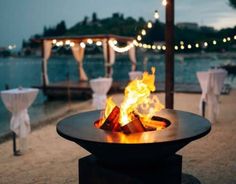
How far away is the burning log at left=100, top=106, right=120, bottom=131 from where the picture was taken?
4.22 meters

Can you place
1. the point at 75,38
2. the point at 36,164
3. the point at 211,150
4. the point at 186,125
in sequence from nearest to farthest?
the point at 186,125 → the point at 36,164 → the point at 211,150 → the point at 75,38

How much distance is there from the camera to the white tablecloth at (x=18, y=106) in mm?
6900

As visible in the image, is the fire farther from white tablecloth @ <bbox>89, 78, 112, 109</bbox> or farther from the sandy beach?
white tablecloth @ <bbox>89, 78, 112, 109</bbox>

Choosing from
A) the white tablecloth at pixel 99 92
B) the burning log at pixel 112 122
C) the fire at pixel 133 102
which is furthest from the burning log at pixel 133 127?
the white tablecloth at pixel 99 92

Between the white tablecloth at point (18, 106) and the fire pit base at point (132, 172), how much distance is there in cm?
322

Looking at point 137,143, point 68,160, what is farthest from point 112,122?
point 68,160

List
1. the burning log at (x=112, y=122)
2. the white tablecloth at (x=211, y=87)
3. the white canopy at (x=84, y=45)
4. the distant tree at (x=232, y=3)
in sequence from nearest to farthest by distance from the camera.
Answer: the burning log at (x=112, y=122)
the white tablecloth at (x=211, y=87)
the white canopy at (x=84, y=45)
the distant tree at (x=232, y=3)

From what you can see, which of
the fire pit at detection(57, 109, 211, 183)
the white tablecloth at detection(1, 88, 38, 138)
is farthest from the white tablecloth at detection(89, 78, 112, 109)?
the fire pit at detection(57, 109, 211, 183)

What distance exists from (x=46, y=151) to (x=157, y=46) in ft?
27.4

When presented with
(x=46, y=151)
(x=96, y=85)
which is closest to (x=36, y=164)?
(x=46, y=151)

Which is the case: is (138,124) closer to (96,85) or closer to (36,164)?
(36,164)

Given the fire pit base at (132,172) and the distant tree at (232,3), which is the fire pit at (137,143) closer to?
the fire pit base at (132,172)

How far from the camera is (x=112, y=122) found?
4289mm

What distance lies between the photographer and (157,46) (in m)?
13.8
